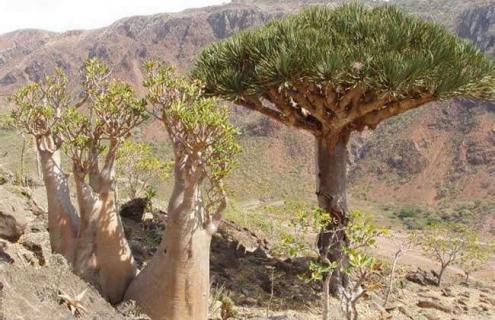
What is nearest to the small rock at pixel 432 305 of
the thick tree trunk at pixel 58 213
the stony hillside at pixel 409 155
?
the thick tree trunk at pixel 58 213

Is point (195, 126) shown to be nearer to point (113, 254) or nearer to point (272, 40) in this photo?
point (113, 254)

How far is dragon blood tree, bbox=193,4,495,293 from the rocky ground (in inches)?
44.0

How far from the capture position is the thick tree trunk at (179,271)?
593 cm

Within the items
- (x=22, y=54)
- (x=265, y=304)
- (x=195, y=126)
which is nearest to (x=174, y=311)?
(x=195, y=126)

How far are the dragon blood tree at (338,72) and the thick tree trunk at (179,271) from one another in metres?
2.82

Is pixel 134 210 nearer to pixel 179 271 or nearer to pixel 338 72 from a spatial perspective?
pixel 338 72

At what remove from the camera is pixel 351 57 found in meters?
8.52

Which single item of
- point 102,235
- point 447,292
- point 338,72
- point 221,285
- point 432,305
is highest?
point 338,72

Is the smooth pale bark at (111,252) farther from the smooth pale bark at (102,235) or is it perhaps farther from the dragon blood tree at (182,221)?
the dragon blood tree at (182,221)

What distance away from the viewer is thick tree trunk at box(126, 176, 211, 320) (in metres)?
5.93

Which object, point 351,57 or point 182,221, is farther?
point 351,57

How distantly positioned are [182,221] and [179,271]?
1.75ft

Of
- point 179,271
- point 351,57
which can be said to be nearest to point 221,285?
point 179,271

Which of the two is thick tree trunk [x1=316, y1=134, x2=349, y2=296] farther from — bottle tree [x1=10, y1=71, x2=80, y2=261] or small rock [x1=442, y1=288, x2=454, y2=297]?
bottle tree [x1=10, y1=71, x2=80, y2=261]
